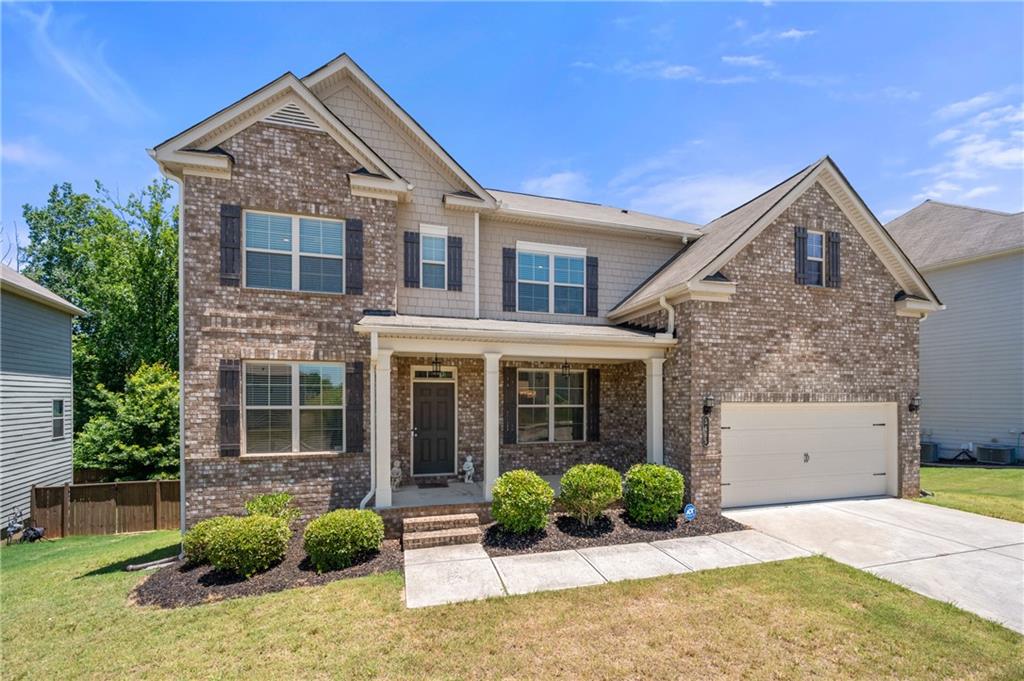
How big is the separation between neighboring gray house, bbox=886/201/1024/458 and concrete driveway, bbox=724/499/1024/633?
917 cm

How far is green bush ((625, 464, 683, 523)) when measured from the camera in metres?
8.01

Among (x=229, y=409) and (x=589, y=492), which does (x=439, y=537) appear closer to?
(x=589, y=492)

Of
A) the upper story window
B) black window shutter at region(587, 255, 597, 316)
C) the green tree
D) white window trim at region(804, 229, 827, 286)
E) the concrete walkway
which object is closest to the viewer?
the concrete walkway

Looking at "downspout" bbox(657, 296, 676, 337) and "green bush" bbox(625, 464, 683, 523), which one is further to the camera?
"downspout" bbox(657, 296, 676, 337)

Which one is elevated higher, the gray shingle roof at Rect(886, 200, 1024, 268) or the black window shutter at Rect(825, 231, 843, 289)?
the gray shingle roof at Rect(886, 200, 1024, 268)

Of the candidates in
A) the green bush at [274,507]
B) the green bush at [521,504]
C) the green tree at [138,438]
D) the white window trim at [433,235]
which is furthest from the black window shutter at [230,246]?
the green tree at [138,438]

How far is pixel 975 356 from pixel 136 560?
23.9 metres

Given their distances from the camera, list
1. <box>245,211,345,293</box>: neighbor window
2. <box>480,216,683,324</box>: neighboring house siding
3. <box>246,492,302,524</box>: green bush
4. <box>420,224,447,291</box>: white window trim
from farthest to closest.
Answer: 1. <box>480,216,683,324</box>: neighboring house siding
2. <box>420,224,447,291</box>: white window trim
3. <box>245,211,345,293</box>: neighbor window
4. <box>246,492,302,524</box>: green bush

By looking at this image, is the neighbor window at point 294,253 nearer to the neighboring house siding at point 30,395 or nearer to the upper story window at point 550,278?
the upper story window at point 550,278

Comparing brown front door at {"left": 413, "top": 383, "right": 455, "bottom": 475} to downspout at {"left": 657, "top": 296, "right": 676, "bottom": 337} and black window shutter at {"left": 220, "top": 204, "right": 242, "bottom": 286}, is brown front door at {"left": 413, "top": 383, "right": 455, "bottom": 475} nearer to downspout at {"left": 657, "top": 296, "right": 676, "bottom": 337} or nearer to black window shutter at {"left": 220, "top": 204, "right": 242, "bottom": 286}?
black window shutter at {"left": 220, "top": 204, "right": 242, "bottom": 286}

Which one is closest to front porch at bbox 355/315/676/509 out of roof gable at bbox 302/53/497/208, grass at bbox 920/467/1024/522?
roof gable at bbox 302/53/497/208

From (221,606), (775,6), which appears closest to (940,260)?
(775,6)

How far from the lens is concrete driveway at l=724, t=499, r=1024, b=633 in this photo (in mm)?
5555

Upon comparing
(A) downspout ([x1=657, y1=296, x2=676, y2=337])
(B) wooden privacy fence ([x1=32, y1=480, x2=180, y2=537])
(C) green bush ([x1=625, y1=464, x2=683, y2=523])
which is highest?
(A) downspout ([x1=657, y1=296, x2=676, y2=337])
